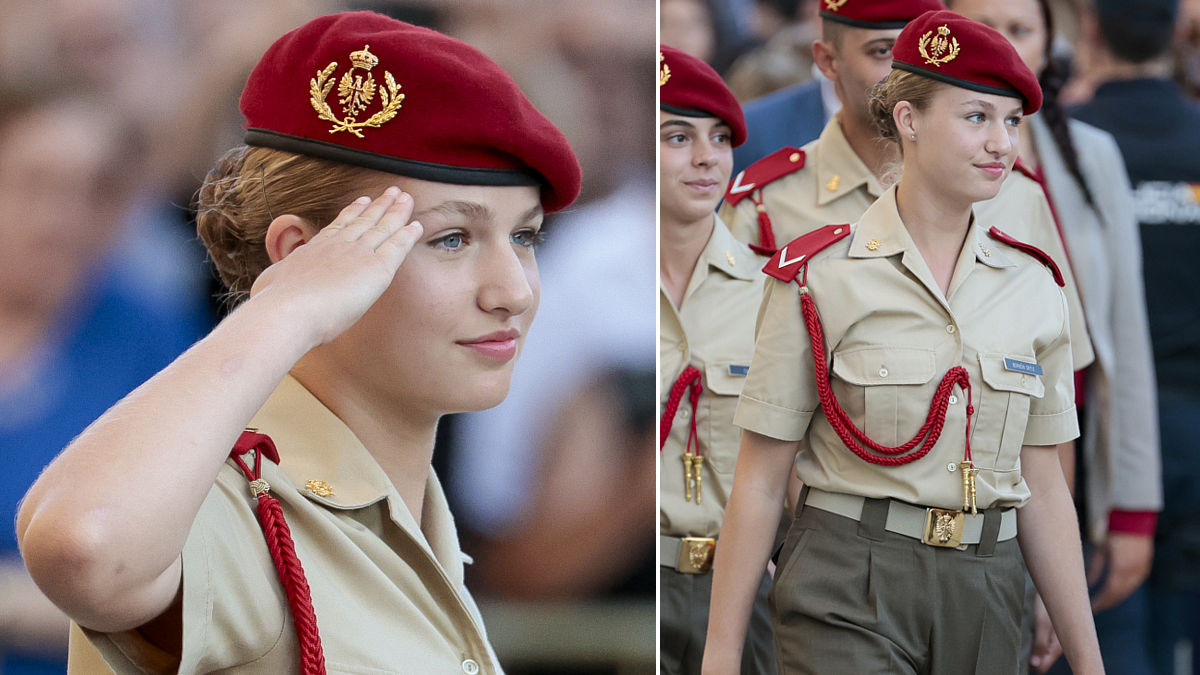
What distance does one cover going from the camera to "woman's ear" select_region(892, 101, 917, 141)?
1.49 meters

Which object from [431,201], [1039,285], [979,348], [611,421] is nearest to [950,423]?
[979,348]

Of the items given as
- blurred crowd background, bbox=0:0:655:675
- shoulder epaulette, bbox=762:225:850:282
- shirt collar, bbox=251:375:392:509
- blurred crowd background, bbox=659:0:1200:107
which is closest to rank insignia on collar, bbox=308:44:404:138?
Answer: shirt collar, bbox=251:375:392:509

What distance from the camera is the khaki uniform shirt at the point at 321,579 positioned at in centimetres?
86

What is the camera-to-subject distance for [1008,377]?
1.49 m

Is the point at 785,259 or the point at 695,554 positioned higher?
the point at 785,259

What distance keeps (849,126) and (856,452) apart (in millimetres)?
563

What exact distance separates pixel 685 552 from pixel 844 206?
569 mm

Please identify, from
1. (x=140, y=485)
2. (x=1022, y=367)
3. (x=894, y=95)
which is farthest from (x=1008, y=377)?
(x=140, y=485)

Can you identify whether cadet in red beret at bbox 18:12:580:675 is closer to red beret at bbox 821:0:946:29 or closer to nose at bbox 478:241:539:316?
nose at bbox 478:241:539:316

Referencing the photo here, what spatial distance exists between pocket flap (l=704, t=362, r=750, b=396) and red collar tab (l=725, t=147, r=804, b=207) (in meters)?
0.26

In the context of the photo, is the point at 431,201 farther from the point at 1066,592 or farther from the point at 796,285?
the point at 1066,592

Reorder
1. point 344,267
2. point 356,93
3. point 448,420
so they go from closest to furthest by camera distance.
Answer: point 344,267, point 356,93, point 448,420

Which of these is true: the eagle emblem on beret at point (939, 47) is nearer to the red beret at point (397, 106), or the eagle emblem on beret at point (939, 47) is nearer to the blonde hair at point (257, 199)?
the red beret at point (397, 106)

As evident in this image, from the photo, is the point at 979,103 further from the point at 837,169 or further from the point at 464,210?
the point at 464,210
